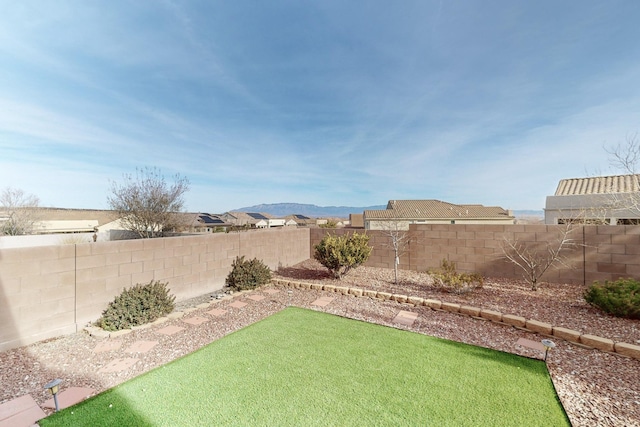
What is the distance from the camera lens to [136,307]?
14.8 feet

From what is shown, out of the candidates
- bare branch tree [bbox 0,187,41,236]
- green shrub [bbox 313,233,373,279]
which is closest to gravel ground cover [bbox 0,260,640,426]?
green shrub [bbox 313,233,373,279]

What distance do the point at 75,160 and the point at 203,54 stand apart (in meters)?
10.3

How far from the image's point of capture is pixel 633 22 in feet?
20.2

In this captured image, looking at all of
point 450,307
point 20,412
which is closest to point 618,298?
point 450,307

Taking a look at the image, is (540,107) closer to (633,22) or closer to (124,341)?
(633,22)

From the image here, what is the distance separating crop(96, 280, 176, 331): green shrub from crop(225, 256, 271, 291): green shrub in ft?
5.80

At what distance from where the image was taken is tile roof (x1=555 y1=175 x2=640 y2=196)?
13.6 m

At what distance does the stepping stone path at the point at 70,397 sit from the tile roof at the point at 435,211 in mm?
29184

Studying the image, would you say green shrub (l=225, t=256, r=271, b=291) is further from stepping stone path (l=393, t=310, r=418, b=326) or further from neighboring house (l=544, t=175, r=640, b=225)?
neighboring house (l=544, t=175, r=640, b=225)

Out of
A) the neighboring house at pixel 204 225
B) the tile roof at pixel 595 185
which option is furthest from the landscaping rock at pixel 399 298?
the neighboring house at pixel 204 225

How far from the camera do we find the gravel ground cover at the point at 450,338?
2.61 metres

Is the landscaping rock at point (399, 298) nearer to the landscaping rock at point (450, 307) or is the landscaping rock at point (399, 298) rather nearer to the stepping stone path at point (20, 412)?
the landscaping rock at point (450, 307)

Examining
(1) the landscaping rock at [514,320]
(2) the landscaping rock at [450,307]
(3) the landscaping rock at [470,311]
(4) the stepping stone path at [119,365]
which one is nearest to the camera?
(4) the stepping stone path at [119,365]

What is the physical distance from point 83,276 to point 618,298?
925 centimetres
